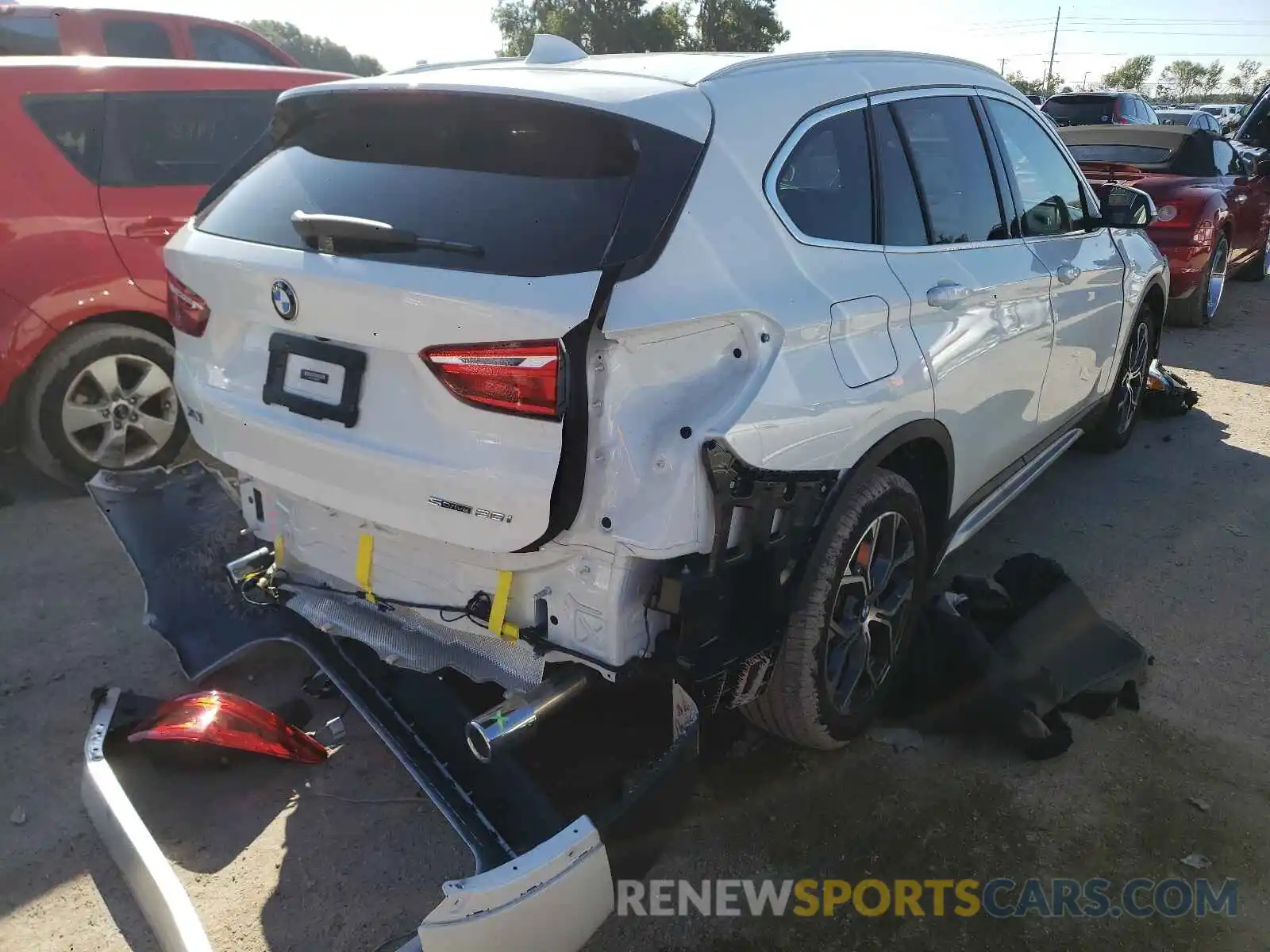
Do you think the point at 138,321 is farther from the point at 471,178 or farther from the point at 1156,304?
the point at 1156,304

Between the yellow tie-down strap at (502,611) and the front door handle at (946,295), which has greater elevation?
the front door handle at (946,295)

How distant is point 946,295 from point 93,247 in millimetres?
3928

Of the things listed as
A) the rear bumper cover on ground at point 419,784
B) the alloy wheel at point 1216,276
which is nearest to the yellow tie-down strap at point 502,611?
the rear bumper cover on ground at point 419,784

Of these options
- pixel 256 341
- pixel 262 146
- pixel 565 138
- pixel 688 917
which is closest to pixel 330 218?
pixel 256 341

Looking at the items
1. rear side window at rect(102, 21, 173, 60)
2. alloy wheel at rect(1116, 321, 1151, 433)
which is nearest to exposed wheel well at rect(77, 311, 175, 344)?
rear side window at rect(102, 21, 173, 60)

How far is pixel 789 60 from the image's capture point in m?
2.62

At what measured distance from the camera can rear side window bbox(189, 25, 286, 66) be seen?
8.24m

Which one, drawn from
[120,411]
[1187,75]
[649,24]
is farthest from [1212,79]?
[120,411]

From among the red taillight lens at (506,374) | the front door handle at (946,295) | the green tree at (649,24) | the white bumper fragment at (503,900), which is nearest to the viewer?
the white bumper fragment at (503,900)

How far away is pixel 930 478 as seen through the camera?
313cm

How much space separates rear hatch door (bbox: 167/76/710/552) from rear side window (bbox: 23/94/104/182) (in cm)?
261

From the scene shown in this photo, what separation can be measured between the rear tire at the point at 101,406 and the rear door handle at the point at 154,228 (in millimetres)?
464

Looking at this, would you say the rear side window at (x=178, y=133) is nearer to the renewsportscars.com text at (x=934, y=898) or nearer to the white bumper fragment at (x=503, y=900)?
the white bumper fragment at (x=503, y=900)

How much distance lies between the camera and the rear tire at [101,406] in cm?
451
